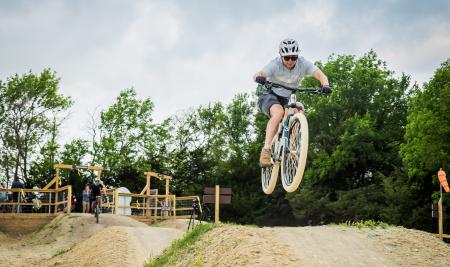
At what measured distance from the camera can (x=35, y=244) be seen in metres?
29.3

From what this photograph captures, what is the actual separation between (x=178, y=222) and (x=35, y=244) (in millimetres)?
7998

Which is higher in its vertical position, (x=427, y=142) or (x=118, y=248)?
(x=427, y=142)

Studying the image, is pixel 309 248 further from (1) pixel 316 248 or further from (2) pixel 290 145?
(2) pixel 290 145

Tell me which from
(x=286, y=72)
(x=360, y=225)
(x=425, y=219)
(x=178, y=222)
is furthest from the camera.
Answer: (x=425, y=219)

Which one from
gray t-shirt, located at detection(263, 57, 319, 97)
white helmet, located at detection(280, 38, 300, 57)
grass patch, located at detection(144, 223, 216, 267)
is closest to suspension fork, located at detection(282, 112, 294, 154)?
gray t-shirt, located at detection(263, 57, 319, 97)

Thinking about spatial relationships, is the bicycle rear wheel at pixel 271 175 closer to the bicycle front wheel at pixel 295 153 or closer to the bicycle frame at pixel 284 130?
the bicycle frame at pixel 284 130

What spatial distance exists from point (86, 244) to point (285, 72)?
16080 mm

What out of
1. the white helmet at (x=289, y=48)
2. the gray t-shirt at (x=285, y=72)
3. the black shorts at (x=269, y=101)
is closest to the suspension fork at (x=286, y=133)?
the black shorts at (x=269, y=101)

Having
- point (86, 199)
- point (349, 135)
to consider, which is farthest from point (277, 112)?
point (349, 135)

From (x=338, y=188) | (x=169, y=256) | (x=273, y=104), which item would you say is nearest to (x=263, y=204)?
(x=338, y=188)

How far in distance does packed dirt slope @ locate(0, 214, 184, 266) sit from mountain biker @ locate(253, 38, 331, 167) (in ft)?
36.0

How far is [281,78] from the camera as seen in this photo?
38.4 feet

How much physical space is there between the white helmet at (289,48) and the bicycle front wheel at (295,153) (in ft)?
3.90

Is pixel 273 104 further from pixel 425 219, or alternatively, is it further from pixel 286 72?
pixel 425 219
